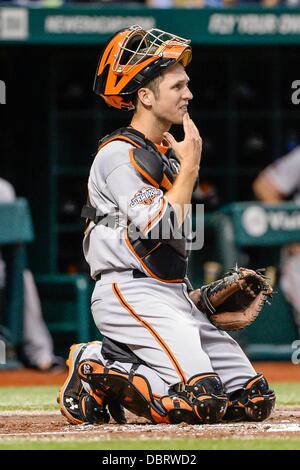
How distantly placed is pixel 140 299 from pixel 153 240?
244 millimetres

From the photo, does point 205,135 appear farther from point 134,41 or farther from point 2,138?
point 134,41

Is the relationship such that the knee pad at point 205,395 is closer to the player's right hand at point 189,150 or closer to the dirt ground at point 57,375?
the player's right hand at point 189,150

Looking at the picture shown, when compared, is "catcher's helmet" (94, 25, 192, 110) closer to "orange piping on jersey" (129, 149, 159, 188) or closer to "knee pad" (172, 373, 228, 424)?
"orange piping on jersey" (129, 149, 159, 188)

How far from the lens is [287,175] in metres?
10.5

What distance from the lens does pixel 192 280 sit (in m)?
10.6

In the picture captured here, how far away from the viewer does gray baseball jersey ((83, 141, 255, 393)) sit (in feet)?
16.5

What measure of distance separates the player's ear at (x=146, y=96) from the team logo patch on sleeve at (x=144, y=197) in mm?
512

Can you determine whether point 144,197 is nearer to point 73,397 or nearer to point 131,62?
point 131,62

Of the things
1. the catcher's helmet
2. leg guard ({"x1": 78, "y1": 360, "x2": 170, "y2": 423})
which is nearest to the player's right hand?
the catcher's helmet

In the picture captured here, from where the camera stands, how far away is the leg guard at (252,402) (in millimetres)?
5233

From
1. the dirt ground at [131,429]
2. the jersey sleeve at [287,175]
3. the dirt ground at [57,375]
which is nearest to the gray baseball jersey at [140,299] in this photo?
the dirt ground at [131,429]

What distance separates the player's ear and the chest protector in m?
0.14
